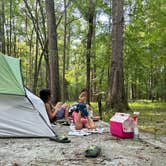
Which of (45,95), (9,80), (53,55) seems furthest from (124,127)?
(53,55)

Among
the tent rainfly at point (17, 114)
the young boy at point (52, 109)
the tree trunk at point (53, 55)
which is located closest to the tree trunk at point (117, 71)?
the young boy at point (52, 109)

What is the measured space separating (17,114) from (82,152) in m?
1.86

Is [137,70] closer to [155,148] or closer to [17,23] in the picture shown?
[17,23]

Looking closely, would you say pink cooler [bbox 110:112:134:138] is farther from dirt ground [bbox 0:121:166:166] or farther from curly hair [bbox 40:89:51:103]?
curly hair [bbox 40:89:51:103]

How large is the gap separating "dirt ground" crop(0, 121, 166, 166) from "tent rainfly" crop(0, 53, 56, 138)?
267 mm

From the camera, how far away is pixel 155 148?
461cm

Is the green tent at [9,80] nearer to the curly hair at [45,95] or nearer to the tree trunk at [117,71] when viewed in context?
the curly hair at [45,95]

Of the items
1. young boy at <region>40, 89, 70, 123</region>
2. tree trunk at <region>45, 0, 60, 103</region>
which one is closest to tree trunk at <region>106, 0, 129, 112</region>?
young boy at <region>40, 89, 70, 123</region>

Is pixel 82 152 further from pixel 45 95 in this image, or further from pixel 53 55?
pixel 53 55

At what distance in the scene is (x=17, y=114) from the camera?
18.6ft

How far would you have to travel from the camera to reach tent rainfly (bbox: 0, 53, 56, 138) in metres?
5.58

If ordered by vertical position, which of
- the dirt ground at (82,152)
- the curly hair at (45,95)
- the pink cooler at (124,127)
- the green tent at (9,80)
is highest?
the green tent at (9,80)

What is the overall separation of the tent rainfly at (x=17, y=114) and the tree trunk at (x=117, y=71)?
4.47m

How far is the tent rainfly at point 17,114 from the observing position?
5578 millimetres
